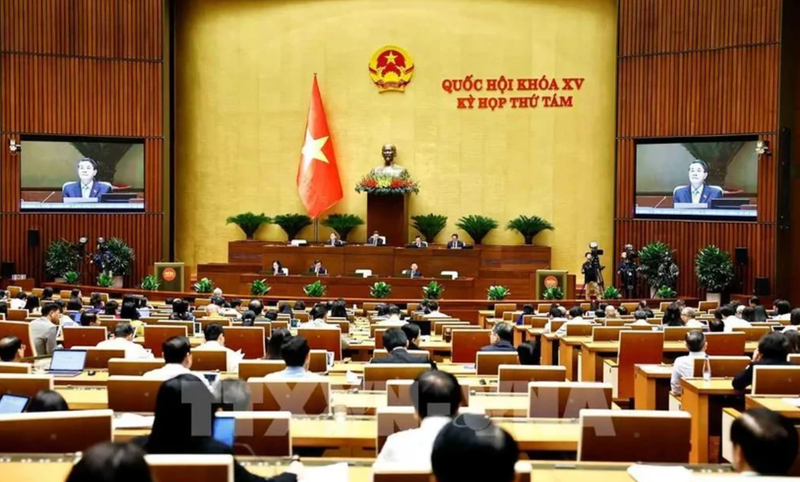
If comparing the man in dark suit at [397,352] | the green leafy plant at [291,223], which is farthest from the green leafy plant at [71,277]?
the man in dark suit at [397,352]

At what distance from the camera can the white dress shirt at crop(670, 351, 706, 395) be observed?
Result: 6.86m

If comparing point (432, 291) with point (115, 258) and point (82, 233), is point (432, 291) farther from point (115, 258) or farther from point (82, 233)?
point (82, 233)

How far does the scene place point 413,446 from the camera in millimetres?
3195

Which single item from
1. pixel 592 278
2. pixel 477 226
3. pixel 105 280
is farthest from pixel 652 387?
pixel 105 280

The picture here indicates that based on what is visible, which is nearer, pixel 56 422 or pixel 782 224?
pixel 56 422

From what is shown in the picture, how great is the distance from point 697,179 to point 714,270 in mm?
2123

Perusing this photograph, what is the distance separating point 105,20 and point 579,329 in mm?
14887

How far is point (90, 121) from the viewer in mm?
20656

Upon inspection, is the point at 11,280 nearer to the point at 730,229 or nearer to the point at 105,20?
the point at 105,20

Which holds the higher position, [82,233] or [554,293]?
[82,233]

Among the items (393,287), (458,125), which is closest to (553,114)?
(458,125)

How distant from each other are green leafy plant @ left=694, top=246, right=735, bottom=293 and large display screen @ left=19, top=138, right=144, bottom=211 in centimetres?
1221

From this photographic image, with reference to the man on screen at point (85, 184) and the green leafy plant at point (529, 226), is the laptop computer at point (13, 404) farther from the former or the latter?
the man on screen at point (85, 184)

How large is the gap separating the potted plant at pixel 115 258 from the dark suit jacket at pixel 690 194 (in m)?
11.9
